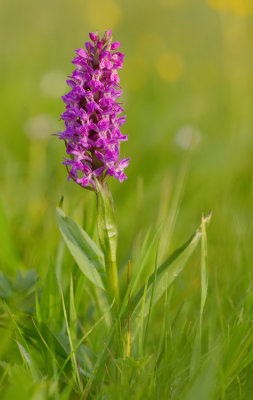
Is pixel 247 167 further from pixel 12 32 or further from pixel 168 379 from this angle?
pixel 12 32

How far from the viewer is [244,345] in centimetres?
137

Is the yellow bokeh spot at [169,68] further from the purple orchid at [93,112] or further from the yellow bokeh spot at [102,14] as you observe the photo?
the purple orchid at [93,112]

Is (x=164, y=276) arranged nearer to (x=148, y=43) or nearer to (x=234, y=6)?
(x=234, y=6)

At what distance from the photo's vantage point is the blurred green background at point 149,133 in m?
2.50

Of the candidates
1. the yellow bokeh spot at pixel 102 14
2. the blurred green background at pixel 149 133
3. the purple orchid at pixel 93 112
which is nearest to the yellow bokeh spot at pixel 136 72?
the blurred green background at pixel 149 133

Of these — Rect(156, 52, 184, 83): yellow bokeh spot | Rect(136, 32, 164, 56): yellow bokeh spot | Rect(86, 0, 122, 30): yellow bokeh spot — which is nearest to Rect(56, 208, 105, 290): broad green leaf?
Rect(156, 52, 184, 83): yellow bokeh spot

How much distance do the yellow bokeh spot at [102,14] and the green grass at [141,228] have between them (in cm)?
2

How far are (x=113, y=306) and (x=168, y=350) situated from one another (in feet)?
0.82

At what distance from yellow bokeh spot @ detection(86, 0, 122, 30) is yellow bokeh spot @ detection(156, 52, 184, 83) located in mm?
864

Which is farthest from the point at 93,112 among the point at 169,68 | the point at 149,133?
the point at 169,68

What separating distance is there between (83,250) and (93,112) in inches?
16.8

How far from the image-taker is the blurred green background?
98.4 inches

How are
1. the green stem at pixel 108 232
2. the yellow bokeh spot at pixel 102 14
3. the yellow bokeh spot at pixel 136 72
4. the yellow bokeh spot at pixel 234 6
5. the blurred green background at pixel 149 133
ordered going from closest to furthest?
1. the green stem at pixel 108 232
2. the blurred green background at pixel 149 133
3. the yellow bokeh spot at pixel 234 6
4. the yellow bokeh spot at pixel 136 72
5. the yellow bokeh spot at pixel 102 14

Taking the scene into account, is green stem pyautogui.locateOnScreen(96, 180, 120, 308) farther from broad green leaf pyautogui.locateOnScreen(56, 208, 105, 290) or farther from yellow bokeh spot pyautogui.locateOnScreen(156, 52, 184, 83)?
yellow bokeh spot pyautogui.locateOnScreen(156, 52, 184, 83)
